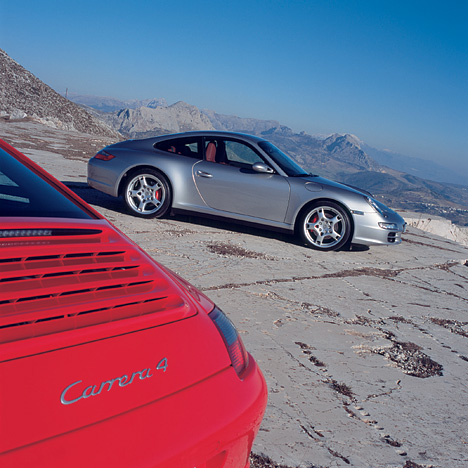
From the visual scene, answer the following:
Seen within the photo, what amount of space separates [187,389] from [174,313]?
0.29 meters

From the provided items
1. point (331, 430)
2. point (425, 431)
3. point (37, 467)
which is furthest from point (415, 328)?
point (37, 467)

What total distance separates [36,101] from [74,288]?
31.9 meters

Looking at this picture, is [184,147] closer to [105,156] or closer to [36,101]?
[105,156]

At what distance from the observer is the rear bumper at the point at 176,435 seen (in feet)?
3.41

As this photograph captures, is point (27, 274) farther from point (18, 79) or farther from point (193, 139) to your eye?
point (18, 79)

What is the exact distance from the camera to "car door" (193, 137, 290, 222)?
19.8 ft

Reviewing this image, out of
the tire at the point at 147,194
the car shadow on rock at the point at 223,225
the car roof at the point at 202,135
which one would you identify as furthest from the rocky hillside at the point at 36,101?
the tire at the point at 147,194

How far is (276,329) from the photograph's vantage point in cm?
327

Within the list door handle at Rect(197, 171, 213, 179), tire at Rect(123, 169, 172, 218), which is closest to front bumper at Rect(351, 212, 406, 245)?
door handle at Rect(197, 171, 213, 179)

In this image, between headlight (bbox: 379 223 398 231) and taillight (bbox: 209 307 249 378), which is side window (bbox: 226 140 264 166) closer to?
headlight (bbox: 379 223 398 231)

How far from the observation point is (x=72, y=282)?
1.44 m

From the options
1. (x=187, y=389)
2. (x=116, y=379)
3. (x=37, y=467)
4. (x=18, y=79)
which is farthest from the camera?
(x=18, y=79)

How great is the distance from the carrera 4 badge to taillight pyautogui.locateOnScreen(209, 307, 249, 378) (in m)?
0.30

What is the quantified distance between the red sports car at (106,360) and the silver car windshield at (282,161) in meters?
4.57
